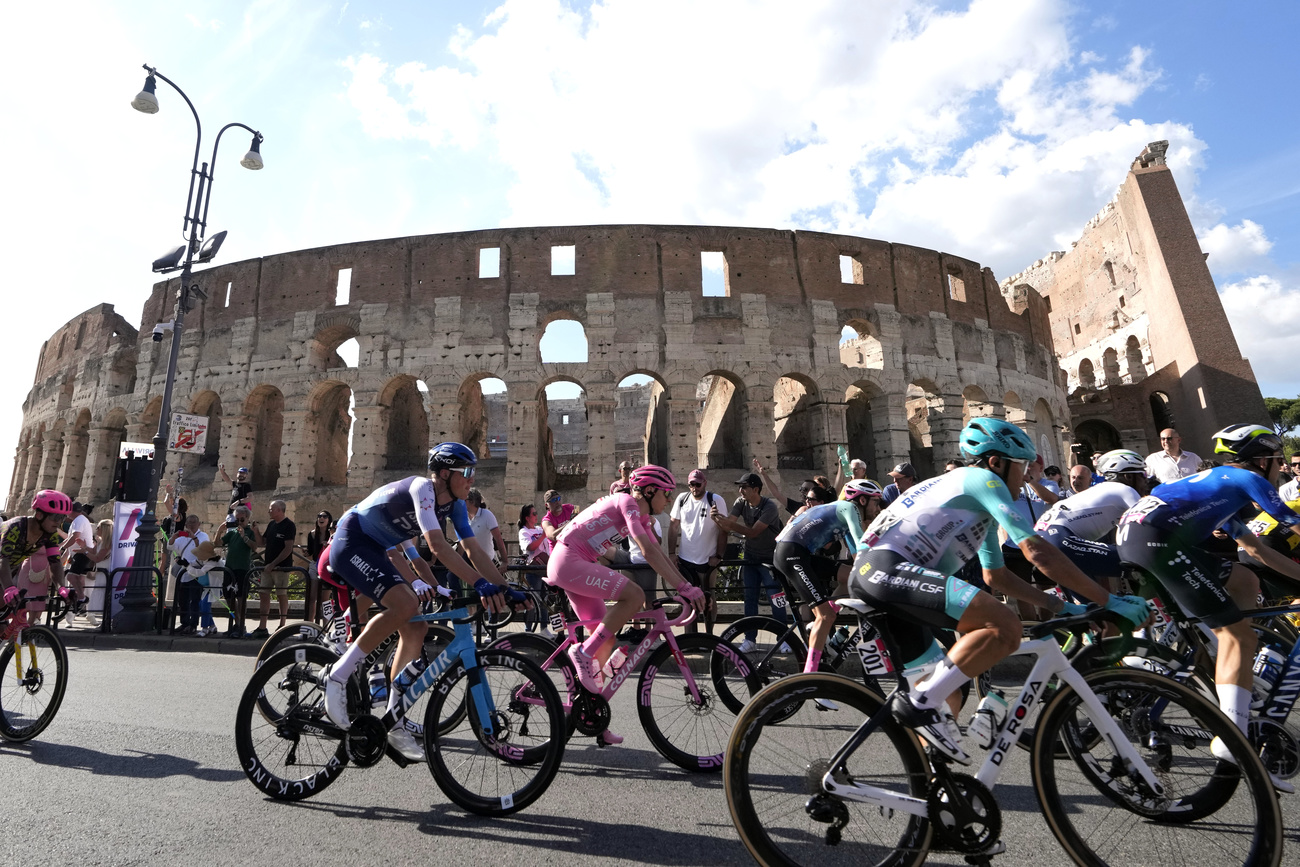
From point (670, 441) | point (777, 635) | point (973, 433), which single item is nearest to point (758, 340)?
point (670, 441)

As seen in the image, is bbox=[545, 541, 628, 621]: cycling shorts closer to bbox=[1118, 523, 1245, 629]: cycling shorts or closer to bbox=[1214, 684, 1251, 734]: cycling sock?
bbox=[1118, 523, 1245, 629]: cycling shorts

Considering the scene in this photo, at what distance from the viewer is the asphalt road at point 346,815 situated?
2.69m

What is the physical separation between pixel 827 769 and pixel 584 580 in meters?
1.97

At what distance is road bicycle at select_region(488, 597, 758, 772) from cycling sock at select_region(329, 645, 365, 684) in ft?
2.45

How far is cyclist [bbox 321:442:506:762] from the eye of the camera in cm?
333

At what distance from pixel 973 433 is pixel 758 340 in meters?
15.6

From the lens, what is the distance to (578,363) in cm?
1794

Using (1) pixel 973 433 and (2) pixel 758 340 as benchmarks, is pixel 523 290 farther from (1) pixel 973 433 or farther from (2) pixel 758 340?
(1) pixel 973 433

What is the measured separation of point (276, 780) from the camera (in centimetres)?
332

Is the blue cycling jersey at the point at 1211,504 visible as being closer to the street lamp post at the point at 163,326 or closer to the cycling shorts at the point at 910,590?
the cycling shorts at the point at 910,590

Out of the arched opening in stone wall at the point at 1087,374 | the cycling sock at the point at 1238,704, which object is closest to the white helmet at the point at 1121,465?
the cycling sock at the point at 1238,704

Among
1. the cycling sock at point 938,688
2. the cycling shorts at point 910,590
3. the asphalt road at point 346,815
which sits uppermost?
the cycling shorts at point 910,590

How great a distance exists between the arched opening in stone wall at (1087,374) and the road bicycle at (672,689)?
110 ft

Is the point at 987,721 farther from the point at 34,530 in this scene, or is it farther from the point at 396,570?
the point at 34,530
